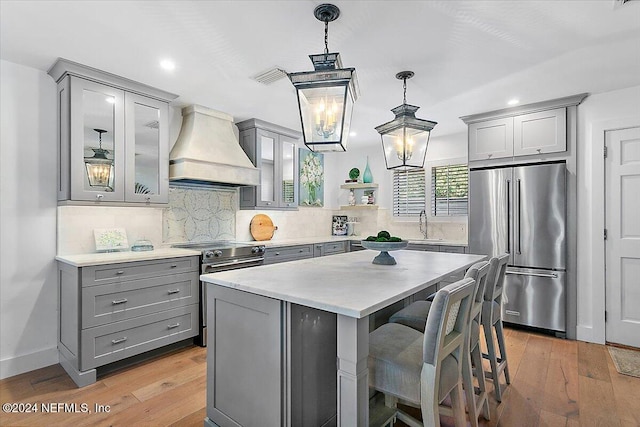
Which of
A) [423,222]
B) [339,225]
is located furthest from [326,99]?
[339,225]

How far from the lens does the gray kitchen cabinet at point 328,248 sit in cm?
482

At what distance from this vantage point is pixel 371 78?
9.85 feet

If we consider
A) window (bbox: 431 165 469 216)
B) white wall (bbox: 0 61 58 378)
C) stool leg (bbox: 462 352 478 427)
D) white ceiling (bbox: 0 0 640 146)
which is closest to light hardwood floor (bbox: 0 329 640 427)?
white wall (bbox: 0 61 58 378)

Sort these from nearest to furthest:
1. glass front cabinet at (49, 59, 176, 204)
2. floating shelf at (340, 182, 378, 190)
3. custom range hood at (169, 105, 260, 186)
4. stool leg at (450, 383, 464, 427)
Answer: stool leg at (450, 383, 464, 427)
glass front cabinet at (49, 59, 176, 204)
custom range hood at (169, 105, 260, 186)
floating shelf at (340, 182, 378, 190)

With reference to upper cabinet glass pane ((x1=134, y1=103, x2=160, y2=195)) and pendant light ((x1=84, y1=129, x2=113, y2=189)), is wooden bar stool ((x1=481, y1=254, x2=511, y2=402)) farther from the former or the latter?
pendant light ((x1=84, y1=129, x2=113, y2=189))

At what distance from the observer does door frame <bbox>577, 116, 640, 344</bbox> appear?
340 centimetres

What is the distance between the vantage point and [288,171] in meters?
4.83

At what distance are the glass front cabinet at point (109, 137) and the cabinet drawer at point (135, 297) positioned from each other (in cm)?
79

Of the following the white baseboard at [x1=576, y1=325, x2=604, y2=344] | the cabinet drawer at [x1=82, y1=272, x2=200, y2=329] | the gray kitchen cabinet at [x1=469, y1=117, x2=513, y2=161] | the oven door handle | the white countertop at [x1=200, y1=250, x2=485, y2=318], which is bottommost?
the white baseboard at [x1=576, y1=325, x2=604, y2=344]

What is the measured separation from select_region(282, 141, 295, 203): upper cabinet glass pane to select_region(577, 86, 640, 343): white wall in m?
3.42

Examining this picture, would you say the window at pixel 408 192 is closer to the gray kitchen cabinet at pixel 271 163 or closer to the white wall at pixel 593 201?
the gray kitchen cabinet at pixel 271 163

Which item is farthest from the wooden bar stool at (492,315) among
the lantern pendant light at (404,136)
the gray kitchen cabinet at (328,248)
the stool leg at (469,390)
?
the gray kitchen cabinet at (328,248)

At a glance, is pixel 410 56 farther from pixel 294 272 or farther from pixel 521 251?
pixel 521 251

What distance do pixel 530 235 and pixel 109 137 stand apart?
14.3 ft
